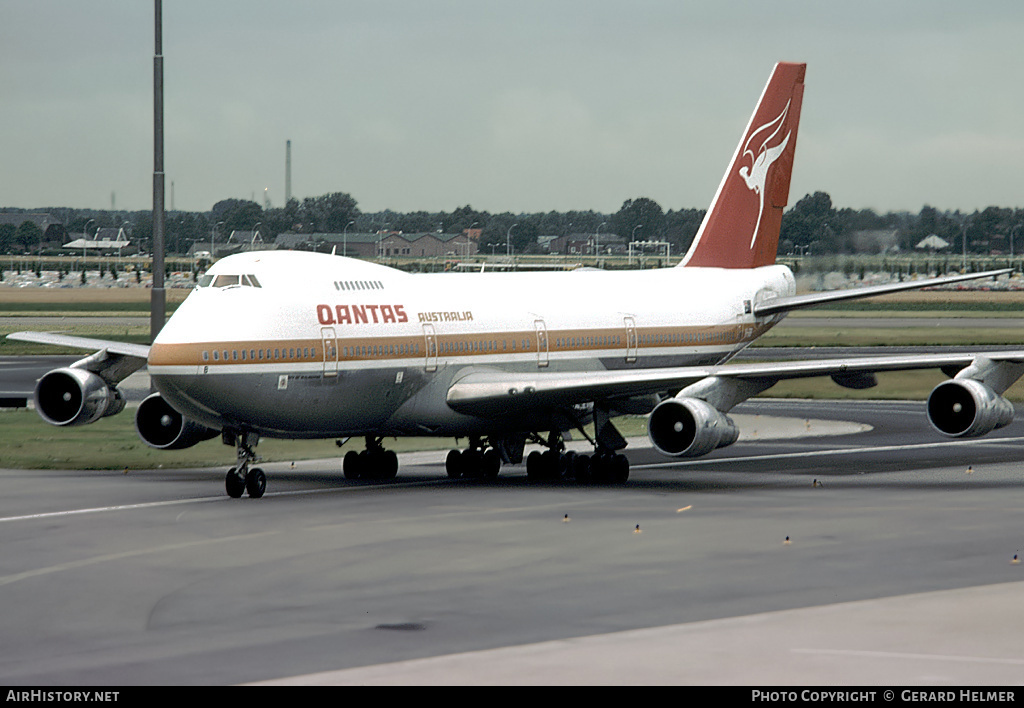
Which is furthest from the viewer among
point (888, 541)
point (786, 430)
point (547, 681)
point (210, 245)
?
point (210, 245)

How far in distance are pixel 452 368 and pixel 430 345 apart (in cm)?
79

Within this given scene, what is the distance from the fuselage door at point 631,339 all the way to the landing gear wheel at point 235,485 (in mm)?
10490

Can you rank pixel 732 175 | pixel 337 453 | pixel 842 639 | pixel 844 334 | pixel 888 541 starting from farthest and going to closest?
pixel 844 334
pixel 732 175
pixel 337 453
pixel 888 541
pixel 842 639

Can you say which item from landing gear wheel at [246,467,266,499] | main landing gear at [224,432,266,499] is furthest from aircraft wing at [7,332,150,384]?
landing gear wheel at [246,467,266,499]

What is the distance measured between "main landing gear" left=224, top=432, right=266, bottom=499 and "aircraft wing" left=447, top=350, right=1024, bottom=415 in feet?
14.8

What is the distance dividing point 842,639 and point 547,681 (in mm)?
3602

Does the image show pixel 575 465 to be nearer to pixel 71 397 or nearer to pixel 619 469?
pixel 619 469

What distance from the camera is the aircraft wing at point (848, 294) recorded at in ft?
113

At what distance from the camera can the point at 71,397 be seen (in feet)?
107

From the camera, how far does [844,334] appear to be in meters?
79.2

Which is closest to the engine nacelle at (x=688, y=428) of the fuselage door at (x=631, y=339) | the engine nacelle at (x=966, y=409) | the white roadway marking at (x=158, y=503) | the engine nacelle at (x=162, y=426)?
the engine nacelle at (x=966, y=409)

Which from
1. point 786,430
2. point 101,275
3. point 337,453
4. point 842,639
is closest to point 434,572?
point 842,639

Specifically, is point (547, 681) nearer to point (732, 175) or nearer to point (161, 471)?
point (161, 471)

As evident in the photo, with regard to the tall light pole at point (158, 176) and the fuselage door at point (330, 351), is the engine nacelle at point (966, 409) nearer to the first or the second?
the fuselage door at point (330, 351)
